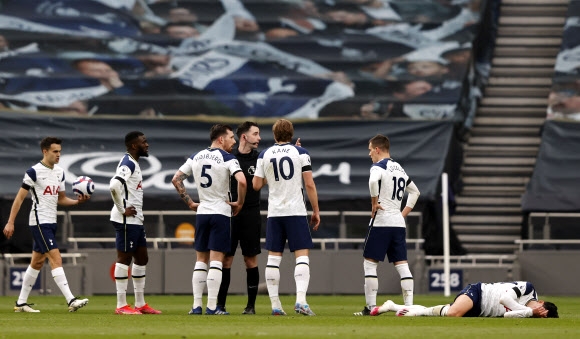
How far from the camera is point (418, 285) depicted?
80.4ft

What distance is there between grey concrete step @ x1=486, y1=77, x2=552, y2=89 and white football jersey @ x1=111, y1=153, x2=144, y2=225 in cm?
1743

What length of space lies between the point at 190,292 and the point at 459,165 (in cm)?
781

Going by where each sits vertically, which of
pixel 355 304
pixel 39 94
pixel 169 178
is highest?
pixel 39 94

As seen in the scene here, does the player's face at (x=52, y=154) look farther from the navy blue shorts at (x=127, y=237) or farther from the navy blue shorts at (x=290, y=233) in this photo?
the navy blue shorts at (x=290, y=233)

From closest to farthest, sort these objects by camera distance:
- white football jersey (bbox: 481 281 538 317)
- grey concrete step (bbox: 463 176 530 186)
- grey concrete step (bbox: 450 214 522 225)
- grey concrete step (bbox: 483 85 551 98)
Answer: white football jersey (bbox: 481 281 538 317) → grey concrete step (bbox: 450 214 522 225) → grey concrete step (bbox: 463 176 530 186) → grey concrete step (bbox: 483 85 551 98)

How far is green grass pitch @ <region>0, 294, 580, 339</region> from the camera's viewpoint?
461 inches

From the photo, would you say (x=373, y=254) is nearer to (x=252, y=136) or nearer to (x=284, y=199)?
(x=284, y=199)

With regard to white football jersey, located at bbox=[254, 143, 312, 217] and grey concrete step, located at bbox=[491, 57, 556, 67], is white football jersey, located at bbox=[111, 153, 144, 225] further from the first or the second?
grey concrete step, located at bbox=[491, 57, 556, 67]

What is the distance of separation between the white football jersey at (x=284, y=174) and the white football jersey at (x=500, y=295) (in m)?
2.21

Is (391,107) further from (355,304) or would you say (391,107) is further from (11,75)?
(355,304)

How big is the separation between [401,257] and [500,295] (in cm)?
167

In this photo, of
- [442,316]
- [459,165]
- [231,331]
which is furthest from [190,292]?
[231,331]

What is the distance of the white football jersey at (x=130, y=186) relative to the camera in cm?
1584

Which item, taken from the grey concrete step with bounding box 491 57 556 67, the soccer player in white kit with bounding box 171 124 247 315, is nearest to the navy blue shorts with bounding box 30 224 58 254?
the soccer player in white kit with bounding box 171 124 247 315
